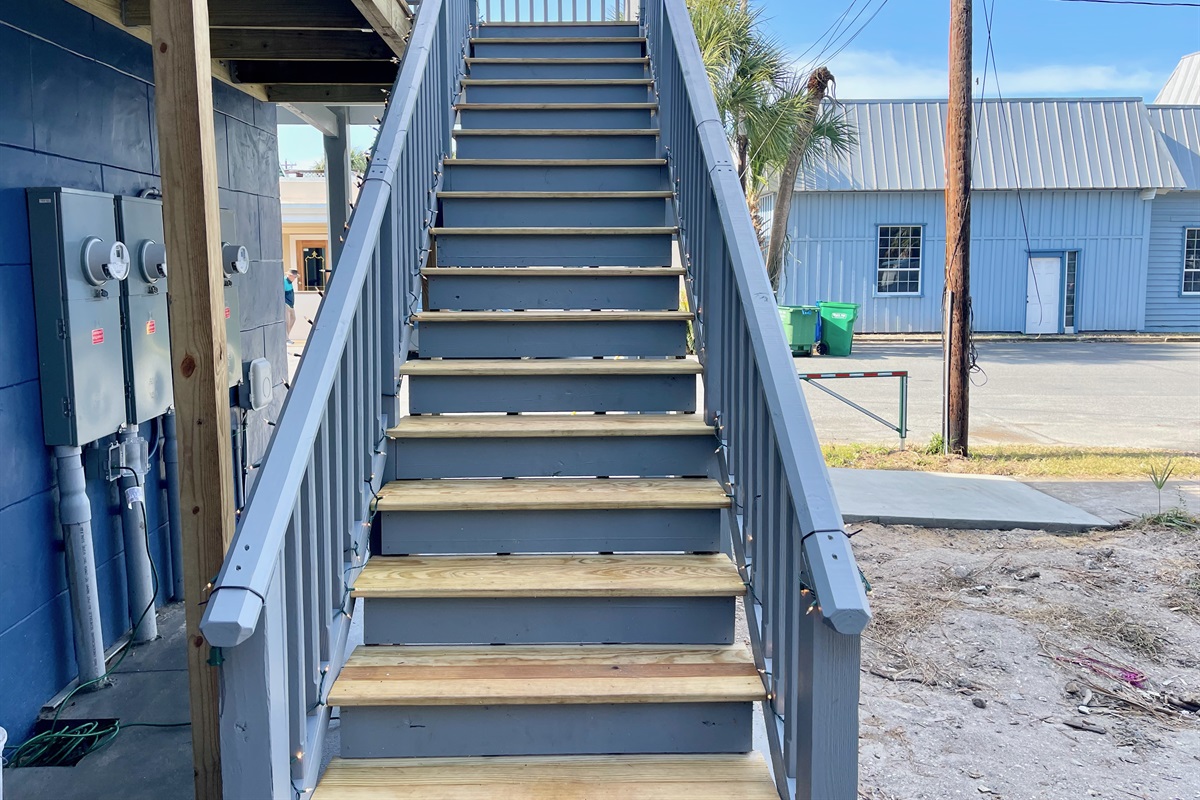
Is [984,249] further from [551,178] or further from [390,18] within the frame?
[390,18]

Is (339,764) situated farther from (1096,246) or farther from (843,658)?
(1096,246)

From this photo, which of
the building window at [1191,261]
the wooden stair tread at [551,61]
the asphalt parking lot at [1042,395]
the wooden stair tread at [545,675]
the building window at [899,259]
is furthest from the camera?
the building window at [1191,261]

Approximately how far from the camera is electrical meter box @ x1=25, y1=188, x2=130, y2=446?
3.56m

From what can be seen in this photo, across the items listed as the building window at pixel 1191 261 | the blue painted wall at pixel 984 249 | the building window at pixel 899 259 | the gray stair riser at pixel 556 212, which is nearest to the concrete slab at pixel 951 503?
the gray stair riser at pixel 556 212

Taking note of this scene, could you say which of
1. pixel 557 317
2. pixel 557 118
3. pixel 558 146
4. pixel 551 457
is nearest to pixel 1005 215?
pixel 557 118

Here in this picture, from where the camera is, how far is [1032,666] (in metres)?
4.31

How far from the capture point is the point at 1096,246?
67.2 feet

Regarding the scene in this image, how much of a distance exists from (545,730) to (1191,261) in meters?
23.2

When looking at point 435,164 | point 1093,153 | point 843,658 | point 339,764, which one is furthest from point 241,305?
point 1093,153

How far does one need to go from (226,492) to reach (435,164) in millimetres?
2287

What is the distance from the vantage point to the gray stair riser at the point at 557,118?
5.32m

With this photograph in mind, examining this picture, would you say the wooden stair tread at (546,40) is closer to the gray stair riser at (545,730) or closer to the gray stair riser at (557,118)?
the gray stair riser at (557,118)

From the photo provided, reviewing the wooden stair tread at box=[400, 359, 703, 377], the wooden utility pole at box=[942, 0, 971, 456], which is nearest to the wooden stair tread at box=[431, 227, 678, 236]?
the wooden stair tread at box=[400, 359, 703, 377]

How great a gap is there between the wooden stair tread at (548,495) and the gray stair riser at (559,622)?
34cm
